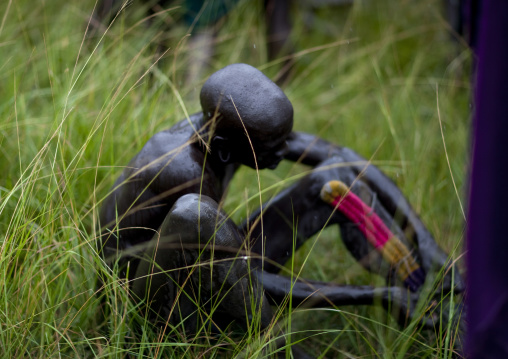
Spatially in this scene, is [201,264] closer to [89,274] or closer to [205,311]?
[205,311]

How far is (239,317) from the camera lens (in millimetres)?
1739

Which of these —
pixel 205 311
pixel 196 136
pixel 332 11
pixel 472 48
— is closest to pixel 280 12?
pixel 332 11

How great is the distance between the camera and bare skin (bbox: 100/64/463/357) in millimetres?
1650

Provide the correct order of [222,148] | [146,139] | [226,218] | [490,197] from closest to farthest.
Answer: [490,197], [226,218], [222,148], [146,139]

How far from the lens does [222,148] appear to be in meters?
1.83

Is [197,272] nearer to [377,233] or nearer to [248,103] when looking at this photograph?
[248,103]

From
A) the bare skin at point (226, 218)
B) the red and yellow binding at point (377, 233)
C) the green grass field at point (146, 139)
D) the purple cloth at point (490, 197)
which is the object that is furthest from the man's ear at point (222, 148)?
the purple cloth at point (490, 197)

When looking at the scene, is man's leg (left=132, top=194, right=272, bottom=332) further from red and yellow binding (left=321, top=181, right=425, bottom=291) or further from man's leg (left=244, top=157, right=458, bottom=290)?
red and yellow binding (left=321, top=181, right=425, bottom=291)

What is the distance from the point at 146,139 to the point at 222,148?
0.72 m

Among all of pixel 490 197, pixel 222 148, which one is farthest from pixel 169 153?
pixel 490 197

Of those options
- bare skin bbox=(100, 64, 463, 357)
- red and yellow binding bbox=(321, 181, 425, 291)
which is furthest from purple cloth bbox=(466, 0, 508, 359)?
red and yellow binding bbox=(321, 181, 425, 291)

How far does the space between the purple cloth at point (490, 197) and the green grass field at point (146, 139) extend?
542mm

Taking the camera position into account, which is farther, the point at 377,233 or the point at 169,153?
the point at 377,233

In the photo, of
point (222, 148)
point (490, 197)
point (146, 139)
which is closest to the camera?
point (490, 197)
